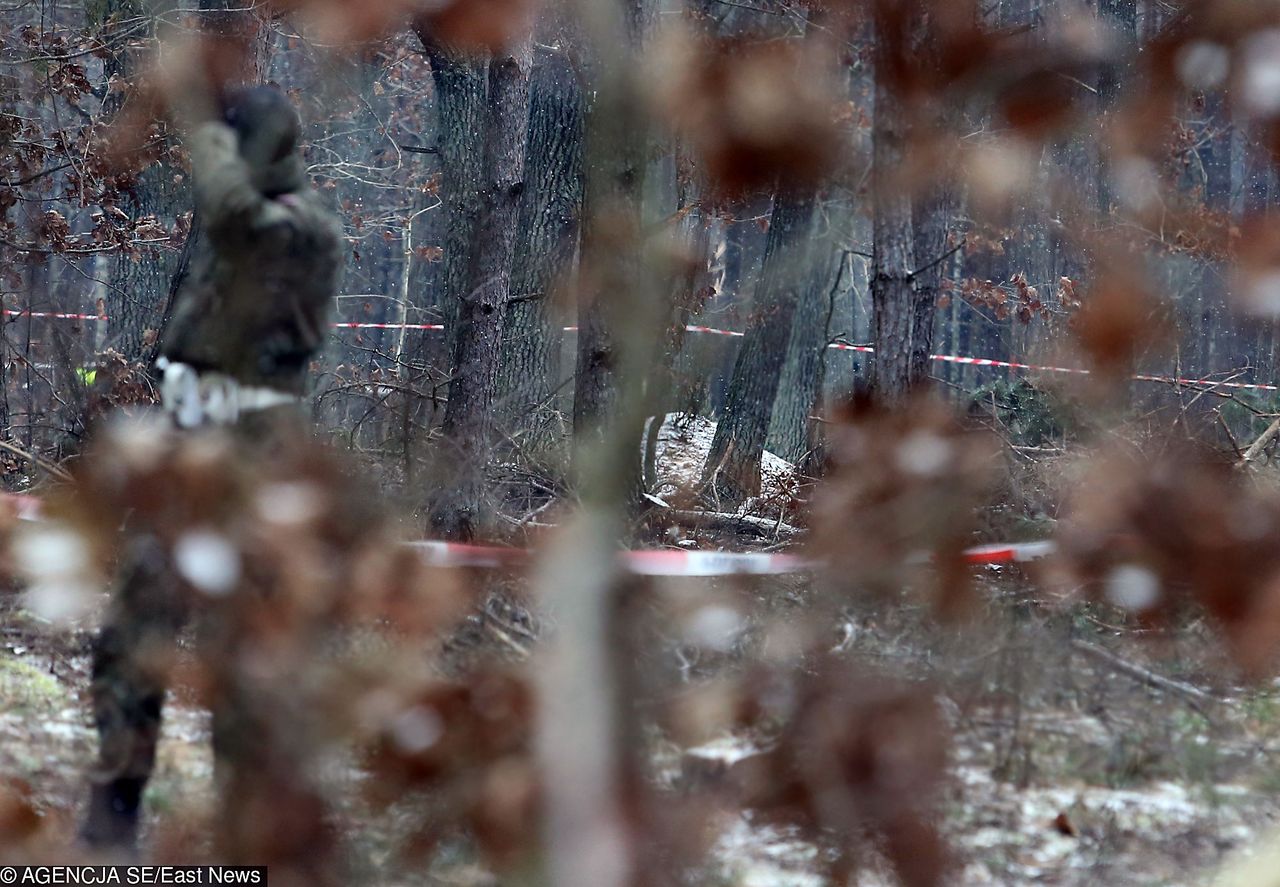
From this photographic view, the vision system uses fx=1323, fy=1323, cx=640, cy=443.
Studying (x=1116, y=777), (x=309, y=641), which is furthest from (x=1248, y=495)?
(x=309, y=641)

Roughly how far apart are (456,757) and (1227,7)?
2.49 metres

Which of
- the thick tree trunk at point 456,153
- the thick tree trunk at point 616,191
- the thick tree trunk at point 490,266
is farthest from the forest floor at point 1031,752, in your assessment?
the thick tree trunk at point 456,153

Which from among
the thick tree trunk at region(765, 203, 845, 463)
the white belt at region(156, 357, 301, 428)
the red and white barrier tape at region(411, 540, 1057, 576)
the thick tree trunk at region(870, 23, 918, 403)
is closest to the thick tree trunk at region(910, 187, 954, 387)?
the thick tree trunk at region(870, 23, 918, 403)

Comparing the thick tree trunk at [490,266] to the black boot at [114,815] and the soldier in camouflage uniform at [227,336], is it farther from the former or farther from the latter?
the black boot at [114,815]

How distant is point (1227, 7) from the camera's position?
10.3 feet

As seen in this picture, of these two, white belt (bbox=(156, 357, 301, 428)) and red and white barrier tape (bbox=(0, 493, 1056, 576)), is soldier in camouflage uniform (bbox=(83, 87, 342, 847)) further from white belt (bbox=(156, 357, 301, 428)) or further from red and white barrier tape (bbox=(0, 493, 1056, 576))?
red and white barrier tape (bbox=(0, 493, 1056, 576))

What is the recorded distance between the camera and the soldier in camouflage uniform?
356cm

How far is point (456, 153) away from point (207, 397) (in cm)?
740

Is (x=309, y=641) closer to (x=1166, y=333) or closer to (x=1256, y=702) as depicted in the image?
(x=1166, y=333)

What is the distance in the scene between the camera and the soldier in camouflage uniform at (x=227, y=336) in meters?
3.56

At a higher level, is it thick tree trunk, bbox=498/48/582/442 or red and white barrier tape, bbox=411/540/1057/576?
thick tree trunk, bbox=498/48/582/442

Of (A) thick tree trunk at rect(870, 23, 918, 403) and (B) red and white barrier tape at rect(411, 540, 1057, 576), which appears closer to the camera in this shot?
(B) red and white barrier tape at rect(411, 540, 1057, 576)

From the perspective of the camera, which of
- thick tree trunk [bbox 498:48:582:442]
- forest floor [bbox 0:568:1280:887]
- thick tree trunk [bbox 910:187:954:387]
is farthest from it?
thick tree trunk [bbox 498:48:582:442]

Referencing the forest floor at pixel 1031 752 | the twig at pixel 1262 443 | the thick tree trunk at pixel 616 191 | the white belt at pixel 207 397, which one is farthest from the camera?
the twig at pixel 1262 443
